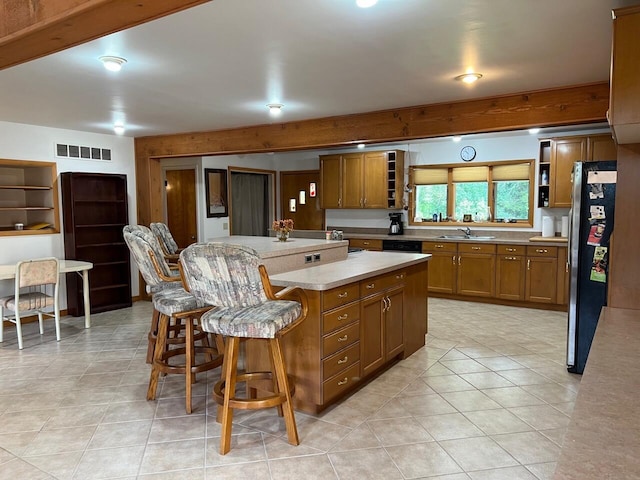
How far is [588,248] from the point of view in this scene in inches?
145

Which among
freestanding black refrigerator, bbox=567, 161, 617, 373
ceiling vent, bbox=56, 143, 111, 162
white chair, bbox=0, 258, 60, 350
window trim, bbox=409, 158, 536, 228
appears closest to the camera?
freestanding black refrigerator, bbox=567, 161, 617, 373

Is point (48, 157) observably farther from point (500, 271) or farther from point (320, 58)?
point (500, 271)

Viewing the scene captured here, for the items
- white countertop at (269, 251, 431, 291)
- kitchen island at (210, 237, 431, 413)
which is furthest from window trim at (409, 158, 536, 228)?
kitchen island at (210, 237, 431, 413)

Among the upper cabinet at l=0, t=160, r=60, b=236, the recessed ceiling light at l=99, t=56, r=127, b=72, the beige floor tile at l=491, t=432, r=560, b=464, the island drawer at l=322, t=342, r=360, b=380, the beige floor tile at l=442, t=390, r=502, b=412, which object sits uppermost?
the recessed ceiling light at l=99, t=56, r=127, b=72

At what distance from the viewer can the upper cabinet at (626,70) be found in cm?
183

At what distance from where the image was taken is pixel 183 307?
10.4 ft

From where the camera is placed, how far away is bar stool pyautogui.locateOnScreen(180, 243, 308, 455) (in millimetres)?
2445

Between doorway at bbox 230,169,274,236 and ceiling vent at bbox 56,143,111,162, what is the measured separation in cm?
211

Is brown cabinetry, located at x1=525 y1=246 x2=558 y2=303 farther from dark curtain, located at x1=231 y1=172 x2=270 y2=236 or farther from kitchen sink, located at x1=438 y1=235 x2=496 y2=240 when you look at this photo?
dark curtain, located at x1=231 y1=172 x2=270 y2=236

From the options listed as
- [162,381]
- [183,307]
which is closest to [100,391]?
[162,381]

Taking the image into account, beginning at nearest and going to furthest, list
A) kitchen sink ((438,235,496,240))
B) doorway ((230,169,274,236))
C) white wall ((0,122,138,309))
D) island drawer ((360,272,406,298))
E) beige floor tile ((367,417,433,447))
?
beige floor tile ((367,417,433,447)) → island drawer ((360,272,406,298)) → white wall ((0,122,138,309)) → kitchen sink ((438,235,496,240)) → doorway ((230,169,274,236))

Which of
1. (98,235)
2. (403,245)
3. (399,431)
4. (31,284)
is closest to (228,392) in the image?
(399,431)

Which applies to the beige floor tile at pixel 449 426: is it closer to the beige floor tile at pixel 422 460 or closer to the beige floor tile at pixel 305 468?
the beige floor tile at pixel 422 460

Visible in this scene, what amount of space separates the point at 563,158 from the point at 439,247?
200cm
